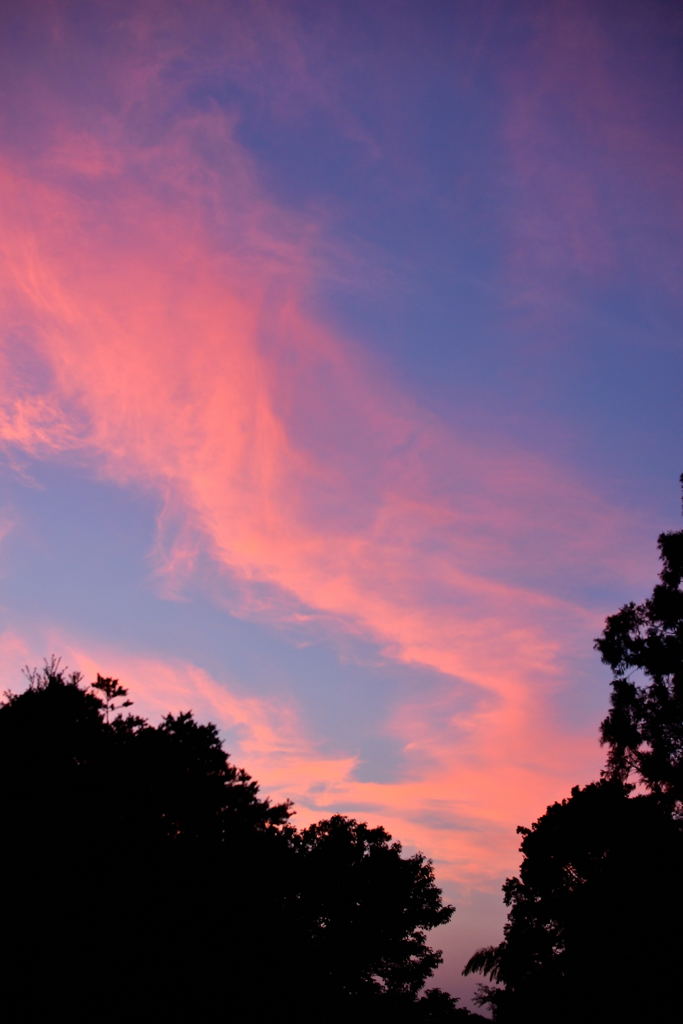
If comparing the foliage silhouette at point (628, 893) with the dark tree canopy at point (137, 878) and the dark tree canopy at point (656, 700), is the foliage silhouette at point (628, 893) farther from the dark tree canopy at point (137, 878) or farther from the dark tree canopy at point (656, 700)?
the dark tree canopy at point (137, 878)

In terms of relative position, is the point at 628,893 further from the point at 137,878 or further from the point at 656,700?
the point at 137,878

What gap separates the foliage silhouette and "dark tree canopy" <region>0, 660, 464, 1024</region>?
9951 millimetres

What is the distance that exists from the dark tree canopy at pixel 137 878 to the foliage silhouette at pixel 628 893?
392 inches

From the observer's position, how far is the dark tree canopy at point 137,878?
1945cm

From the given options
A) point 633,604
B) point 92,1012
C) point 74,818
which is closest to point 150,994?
point 92,1012

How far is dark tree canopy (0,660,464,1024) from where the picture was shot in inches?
766

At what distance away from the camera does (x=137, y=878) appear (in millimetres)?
22797

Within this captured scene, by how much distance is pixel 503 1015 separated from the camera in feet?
89.7

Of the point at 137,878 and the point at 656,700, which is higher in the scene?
the point at 656,700

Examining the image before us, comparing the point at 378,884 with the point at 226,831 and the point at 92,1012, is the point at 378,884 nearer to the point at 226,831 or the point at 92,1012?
the point at 226,831

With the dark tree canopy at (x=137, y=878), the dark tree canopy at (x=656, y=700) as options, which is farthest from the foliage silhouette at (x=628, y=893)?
the dark tree canopy at (x=137, y=878)

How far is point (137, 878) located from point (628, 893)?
17.9 meters

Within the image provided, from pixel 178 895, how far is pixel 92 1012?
5.24m

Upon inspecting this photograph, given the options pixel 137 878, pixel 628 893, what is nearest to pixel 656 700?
pixel 628 893
